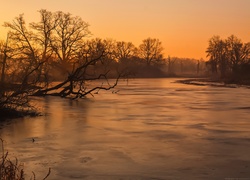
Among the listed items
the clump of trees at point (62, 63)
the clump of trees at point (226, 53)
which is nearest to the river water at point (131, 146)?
the clump of trees at point (62, 63)

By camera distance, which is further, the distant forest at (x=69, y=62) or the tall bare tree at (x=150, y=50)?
the tall bare tree at (x=150, y=50)

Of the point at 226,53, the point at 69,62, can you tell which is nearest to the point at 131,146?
the point at 69,62

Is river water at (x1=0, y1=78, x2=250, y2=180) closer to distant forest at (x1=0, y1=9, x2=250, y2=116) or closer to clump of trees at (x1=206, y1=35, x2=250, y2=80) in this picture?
distant forest at (x1=0, y1=9, x2=250, y2=116)

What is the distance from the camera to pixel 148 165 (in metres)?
8.01

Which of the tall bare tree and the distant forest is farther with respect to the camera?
the tall bare tree

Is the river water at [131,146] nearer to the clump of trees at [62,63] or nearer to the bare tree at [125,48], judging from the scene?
the clump of trees at [62,63]

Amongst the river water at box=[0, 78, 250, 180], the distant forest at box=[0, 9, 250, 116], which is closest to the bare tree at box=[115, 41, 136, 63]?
the distant forest at box=[0, 9, 250, 116]

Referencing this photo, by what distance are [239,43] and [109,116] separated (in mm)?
82960

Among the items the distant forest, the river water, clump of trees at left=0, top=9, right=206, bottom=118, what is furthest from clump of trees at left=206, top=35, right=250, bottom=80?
the river water

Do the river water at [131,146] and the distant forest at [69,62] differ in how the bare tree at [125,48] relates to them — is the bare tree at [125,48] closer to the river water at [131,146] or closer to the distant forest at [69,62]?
the distant forest at [69,62]

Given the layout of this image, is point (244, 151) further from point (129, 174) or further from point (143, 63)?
point (143, 63)

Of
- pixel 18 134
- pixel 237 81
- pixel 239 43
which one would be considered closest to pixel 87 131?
pixel 18 134

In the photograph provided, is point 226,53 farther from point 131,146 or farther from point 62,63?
point 131,146

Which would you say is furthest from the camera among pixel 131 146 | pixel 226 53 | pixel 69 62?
pixel 226 53
